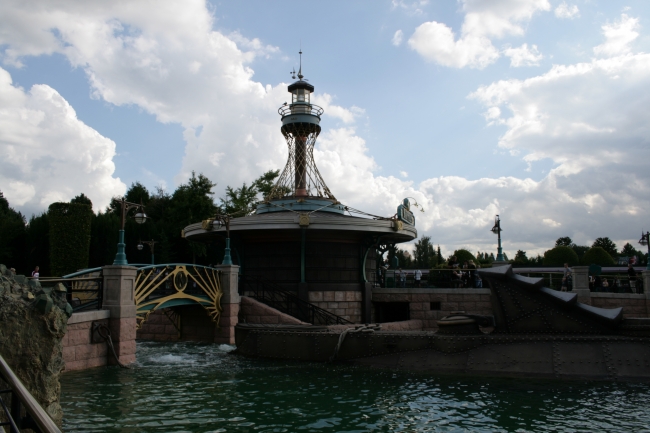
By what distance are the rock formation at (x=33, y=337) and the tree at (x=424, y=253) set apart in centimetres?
6455

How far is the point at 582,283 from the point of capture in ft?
74.0

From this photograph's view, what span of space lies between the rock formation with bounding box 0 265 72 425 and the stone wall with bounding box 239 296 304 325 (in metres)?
14.3

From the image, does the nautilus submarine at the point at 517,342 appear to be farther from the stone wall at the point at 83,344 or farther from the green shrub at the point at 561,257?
the green shrub at the point at 561,257

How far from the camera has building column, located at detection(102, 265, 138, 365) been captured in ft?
46.1

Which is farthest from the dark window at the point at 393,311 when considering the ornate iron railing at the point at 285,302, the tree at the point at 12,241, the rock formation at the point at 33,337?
the tree at the point at 12,241

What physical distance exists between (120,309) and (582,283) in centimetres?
1840

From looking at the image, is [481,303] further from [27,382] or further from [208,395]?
[27,382]

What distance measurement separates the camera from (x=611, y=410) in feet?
30.8

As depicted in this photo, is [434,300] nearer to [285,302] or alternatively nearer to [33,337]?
[285,302]

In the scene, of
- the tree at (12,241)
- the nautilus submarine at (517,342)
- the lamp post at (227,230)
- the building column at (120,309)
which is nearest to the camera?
the nautilus submarine at (517,342)

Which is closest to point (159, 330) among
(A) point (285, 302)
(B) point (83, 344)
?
(A) point (285, 302)

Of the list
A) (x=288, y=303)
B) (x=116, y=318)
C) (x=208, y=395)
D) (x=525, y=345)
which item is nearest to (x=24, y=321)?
(x=208, y=395)

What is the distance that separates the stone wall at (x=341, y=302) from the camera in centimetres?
2364

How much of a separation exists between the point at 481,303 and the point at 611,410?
49.0 feet
